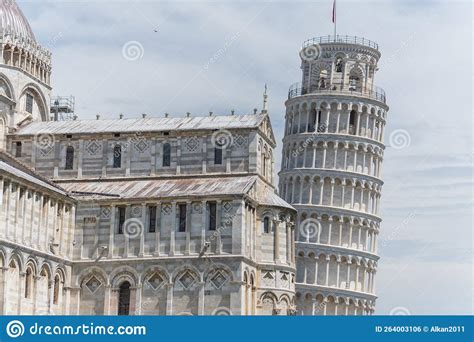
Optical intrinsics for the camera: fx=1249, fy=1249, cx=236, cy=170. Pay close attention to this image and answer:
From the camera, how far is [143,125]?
83.8 metres

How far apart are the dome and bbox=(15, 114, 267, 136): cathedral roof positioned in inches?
266

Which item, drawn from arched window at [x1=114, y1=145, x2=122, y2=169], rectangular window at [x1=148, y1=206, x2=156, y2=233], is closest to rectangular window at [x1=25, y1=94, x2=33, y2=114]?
arched window at [x1=114, y1=145, x2=122, y2=169]

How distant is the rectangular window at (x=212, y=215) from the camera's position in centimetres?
7631

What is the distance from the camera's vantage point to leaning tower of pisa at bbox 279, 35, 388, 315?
110875 mm

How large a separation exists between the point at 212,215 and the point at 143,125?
10381 mm

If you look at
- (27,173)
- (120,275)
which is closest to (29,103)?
(27,173)

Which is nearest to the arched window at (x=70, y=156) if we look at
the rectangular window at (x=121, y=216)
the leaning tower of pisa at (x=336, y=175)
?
the rectangular window at (x=121, y=216)

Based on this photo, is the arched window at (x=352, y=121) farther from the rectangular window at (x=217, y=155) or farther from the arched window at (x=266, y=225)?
the arched window at (x=266, y=225)

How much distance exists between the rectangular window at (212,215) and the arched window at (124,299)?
6389 millimetres

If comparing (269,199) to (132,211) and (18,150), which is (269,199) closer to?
(132,211)

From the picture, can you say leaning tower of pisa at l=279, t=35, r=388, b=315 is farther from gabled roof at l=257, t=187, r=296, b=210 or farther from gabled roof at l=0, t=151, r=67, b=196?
gabled roof at l=0, t=151, r=67, b=196

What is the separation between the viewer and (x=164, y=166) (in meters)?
82.1
